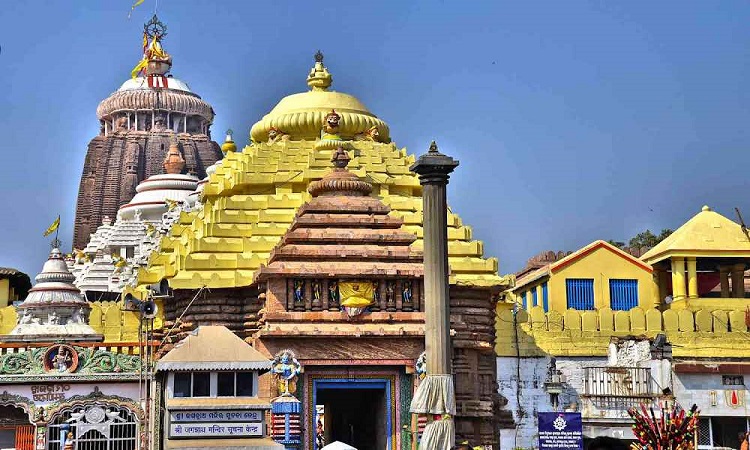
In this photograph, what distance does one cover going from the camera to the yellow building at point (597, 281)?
50.6m

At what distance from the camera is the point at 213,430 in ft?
95.0

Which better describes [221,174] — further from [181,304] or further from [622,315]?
[622,315]

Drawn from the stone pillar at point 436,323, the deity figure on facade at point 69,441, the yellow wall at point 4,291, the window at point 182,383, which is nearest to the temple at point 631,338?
the stone pillar at point 436,323

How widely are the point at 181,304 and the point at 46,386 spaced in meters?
5.85

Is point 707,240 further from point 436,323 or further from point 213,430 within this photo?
point 213,430

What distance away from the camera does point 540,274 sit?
51.5 meters

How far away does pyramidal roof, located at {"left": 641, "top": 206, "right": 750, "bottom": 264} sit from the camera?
48.2 m

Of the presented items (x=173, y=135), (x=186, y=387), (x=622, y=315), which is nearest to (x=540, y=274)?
(x=622, y=315)

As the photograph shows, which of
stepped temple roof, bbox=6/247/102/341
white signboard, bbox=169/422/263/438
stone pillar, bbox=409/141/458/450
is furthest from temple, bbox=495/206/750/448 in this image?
white signboard, bbox=169/422/263/438

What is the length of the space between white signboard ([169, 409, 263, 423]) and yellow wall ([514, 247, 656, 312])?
22.6 meters

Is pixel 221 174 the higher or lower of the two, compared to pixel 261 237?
higher

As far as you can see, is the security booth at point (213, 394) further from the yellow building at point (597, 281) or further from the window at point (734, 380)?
the yellow building at point (597, 281)

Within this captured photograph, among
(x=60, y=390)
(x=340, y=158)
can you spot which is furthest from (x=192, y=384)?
(x=340, y=158)

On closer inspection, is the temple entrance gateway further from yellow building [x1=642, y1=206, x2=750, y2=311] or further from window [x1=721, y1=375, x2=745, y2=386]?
yellow building [x1=642, y1=206, x2=750, y2=311]
